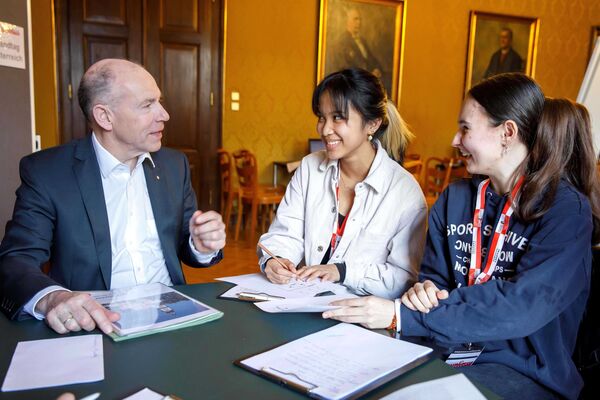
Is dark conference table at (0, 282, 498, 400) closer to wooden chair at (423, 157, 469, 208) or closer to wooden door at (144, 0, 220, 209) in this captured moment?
wooden door at (144, 0, 220, 209)

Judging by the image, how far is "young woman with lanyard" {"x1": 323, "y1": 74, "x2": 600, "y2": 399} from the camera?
127 cm

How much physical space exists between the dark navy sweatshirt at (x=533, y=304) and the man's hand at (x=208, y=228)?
0.61 meters

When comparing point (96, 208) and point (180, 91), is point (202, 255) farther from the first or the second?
point (180, 91)

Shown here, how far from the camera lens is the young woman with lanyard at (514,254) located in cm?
127

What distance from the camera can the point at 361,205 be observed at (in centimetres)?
197

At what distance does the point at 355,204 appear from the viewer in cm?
197

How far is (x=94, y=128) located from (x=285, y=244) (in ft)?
2.84

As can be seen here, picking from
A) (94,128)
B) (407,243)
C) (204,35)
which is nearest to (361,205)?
(407,243)

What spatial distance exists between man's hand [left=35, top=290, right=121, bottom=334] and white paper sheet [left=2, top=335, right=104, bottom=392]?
3 cm

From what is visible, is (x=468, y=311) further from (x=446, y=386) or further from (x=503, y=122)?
(x=503, y=122)

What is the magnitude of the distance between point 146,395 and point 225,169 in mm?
5002

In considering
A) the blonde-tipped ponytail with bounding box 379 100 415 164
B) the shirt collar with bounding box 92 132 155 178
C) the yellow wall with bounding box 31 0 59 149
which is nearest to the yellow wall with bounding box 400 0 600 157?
the yellow wall with bounding box 31 0 59 149

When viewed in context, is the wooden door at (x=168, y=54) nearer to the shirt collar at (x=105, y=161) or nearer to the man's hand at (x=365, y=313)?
the shirt collar at (x=105, y=161)

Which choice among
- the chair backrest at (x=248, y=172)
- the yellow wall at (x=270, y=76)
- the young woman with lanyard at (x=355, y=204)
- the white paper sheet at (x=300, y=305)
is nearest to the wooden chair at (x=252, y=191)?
the chair backrest at (x=248, y=172)
